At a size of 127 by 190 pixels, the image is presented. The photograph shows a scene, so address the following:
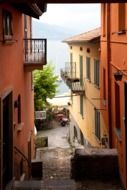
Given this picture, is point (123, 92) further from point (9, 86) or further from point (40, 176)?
point (40, 176)

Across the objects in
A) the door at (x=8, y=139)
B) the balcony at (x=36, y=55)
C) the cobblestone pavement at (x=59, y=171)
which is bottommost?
the cobblestone pavement at (x=59, y=171)

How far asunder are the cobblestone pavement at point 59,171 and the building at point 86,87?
1602 millimetres

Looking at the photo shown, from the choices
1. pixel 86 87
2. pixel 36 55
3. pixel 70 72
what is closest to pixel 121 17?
pixel 36 55

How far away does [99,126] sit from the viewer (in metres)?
18.9

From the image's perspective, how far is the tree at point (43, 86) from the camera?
1271 inches

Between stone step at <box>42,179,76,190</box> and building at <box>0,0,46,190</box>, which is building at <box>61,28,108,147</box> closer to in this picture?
building at <box>0,0,46,190</box>

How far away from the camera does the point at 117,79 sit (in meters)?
10.3

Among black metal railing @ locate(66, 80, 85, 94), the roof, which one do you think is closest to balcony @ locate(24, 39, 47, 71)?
the roof

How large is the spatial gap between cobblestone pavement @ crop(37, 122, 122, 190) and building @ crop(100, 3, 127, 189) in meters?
0.78

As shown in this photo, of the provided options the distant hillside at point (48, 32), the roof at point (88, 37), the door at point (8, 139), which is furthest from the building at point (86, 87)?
the distant hillside at point (48, 32)

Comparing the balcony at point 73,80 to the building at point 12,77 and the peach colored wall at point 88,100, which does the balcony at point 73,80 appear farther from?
the building at point 12,77

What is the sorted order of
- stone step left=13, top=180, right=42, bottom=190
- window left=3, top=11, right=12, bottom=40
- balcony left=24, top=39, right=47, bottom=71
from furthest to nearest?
1. balcony left=24, top=39, right=47, bottom=71
2. window left=3, top=11, right=12, bottom=40
3. stone step left=13, top=180, right=42, bottom=190

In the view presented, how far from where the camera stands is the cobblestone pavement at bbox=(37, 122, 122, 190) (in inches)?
406

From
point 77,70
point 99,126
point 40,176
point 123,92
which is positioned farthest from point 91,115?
point 123,92
